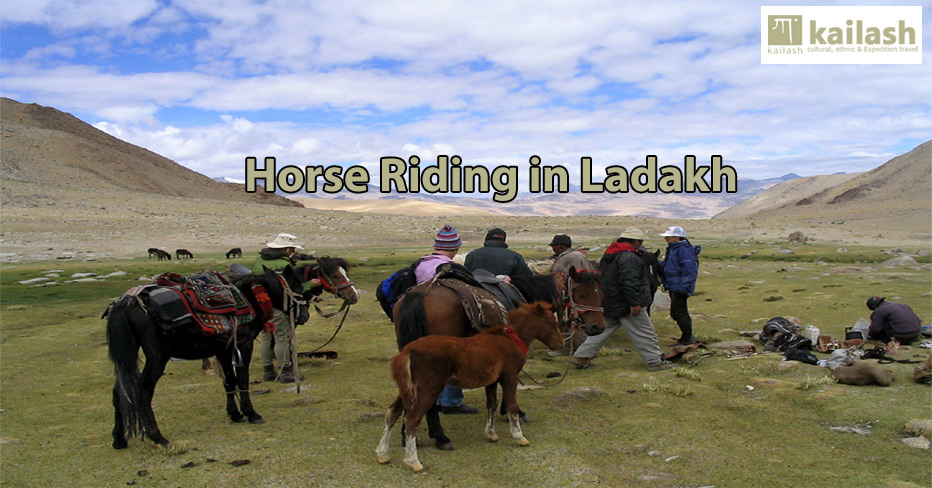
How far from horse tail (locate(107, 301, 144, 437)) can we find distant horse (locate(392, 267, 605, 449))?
7.87 feet

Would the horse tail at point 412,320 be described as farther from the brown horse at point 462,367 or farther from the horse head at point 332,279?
the horse head at point 332,279

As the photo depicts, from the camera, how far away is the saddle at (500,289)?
684 centimetres

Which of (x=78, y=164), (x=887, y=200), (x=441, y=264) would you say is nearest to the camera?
(x=441, y=264)

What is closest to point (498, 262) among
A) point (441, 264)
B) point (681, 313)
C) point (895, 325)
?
point (441, 264)

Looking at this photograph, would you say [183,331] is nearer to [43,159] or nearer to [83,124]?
[43,159]

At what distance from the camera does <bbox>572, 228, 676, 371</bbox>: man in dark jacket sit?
8031mm

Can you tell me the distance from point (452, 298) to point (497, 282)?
976mm

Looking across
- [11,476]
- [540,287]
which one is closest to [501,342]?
[540,287]

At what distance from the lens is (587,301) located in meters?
7.36

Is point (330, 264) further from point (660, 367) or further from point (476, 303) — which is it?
point (660, 367)

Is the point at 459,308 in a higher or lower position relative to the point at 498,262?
lower

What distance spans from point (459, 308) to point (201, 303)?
249 cm

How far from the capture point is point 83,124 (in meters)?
109

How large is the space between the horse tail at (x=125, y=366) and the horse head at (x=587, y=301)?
4578mm
